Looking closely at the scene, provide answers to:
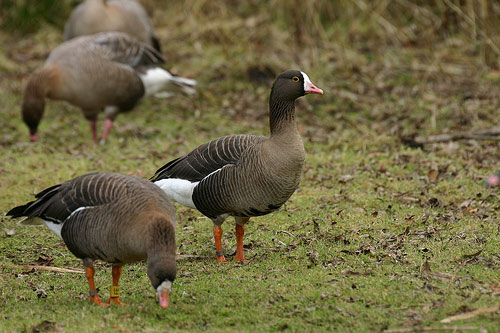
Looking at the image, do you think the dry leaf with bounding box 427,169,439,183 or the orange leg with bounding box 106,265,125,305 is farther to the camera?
the dry leaf with bounding box 427,169,439,183

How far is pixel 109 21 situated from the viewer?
48.0 feet

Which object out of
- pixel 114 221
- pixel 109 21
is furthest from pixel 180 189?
pixel 109 21

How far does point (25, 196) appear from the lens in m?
9.79

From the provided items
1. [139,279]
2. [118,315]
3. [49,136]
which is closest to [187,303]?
[118,315]

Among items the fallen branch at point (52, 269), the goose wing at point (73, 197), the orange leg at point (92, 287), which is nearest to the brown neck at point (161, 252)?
the goose wing at point (73, 197)

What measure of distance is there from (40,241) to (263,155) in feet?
10.2

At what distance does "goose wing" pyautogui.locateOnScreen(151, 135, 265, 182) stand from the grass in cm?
92

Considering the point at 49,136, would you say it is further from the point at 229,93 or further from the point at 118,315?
the point at 118,315

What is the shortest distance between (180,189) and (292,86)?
5.32ft

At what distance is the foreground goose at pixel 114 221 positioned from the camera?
212 inches

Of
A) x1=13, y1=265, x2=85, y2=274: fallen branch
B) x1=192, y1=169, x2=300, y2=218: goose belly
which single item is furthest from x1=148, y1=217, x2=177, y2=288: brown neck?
x1=13, y1=265, x2=85, y2=274: fallen branch

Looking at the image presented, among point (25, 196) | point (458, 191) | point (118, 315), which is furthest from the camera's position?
point (25, 196)

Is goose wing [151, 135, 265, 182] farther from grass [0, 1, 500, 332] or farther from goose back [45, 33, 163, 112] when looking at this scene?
goose back [45, 33, 163, 112]

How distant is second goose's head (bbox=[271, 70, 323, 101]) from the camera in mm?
7062
